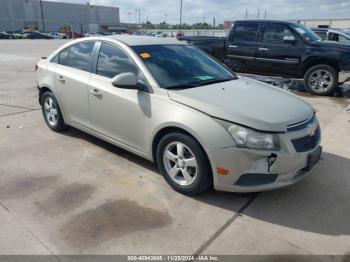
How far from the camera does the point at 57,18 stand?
90062 millimetres

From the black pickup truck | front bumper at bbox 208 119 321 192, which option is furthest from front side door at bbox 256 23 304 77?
front bumper at bbox 208 119 321 192

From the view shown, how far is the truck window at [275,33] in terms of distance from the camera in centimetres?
838

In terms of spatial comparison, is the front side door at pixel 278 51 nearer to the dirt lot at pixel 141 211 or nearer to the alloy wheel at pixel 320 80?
the alloy wheel at pixel 320 80

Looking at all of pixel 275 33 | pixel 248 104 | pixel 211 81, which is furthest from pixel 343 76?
pixel 248 104

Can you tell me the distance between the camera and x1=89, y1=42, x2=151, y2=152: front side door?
11.8 feet

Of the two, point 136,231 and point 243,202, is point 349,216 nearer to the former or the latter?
point 243,202

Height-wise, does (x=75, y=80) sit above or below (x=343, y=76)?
above

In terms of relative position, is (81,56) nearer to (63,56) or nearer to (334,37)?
(63,56)

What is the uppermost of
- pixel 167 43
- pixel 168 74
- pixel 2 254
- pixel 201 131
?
pixel 167 43

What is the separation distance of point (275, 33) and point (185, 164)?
660 cm

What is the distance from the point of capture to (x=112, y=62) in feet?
13.1

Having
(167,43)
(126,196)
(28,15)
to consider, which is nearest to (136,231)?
(126,196)

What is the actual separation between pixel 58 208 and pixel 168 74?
1905mm

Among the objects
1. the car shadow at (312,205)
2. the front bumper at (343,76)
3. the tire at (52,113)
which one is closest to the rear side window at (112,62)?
the tire at (52,113)
